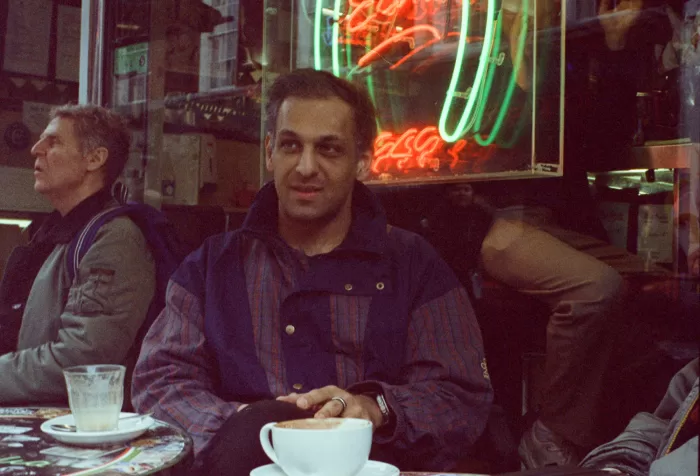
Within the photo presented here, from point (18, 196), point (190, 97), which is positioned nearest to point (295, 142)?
point (190, 97)

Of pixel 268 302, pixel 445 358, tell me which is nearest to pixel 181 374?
pixel 268 302

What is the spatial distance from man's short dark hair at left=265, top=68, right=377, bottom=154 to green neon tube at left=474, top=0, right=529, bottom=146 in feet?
2.71

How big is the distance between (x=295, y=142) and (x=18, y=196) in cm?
257

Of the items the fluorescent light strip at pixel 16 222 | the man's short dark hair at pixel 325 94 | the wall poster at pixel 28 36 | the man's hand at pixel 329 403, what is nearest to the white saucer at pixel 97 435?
the man's hand at pixel 329 403

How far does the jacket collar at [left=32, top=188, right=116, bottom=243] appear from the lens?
316cm

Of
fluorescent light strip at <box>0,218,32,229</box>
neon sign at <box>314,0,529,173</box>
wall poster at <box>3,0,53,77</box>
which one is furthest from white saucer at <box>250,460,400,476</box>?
wall poster at <box>3,0,53,77</box>

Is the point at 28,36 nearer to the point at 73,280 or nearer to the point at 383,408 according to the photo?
the point at 73,280

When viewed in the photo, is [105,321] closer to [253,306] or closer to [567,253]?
[253,306]

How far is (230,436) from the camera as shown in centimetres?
161

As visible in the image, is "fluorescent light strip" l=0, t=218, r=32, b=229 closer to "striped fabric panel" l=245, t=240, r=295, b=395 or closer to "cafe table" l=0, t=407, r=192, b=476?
"striped fabric panel" l=245, t=240, r=295, b=395

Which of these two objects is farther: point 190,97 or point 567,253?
point 190,97

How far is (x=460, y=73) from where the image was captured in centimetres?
332

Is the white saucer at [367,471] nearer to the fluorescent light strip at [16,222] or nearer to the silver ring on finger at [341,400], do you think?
the silver ring on finger at [341,400]

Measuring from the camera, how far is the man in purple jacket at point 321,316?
81.7 inches
